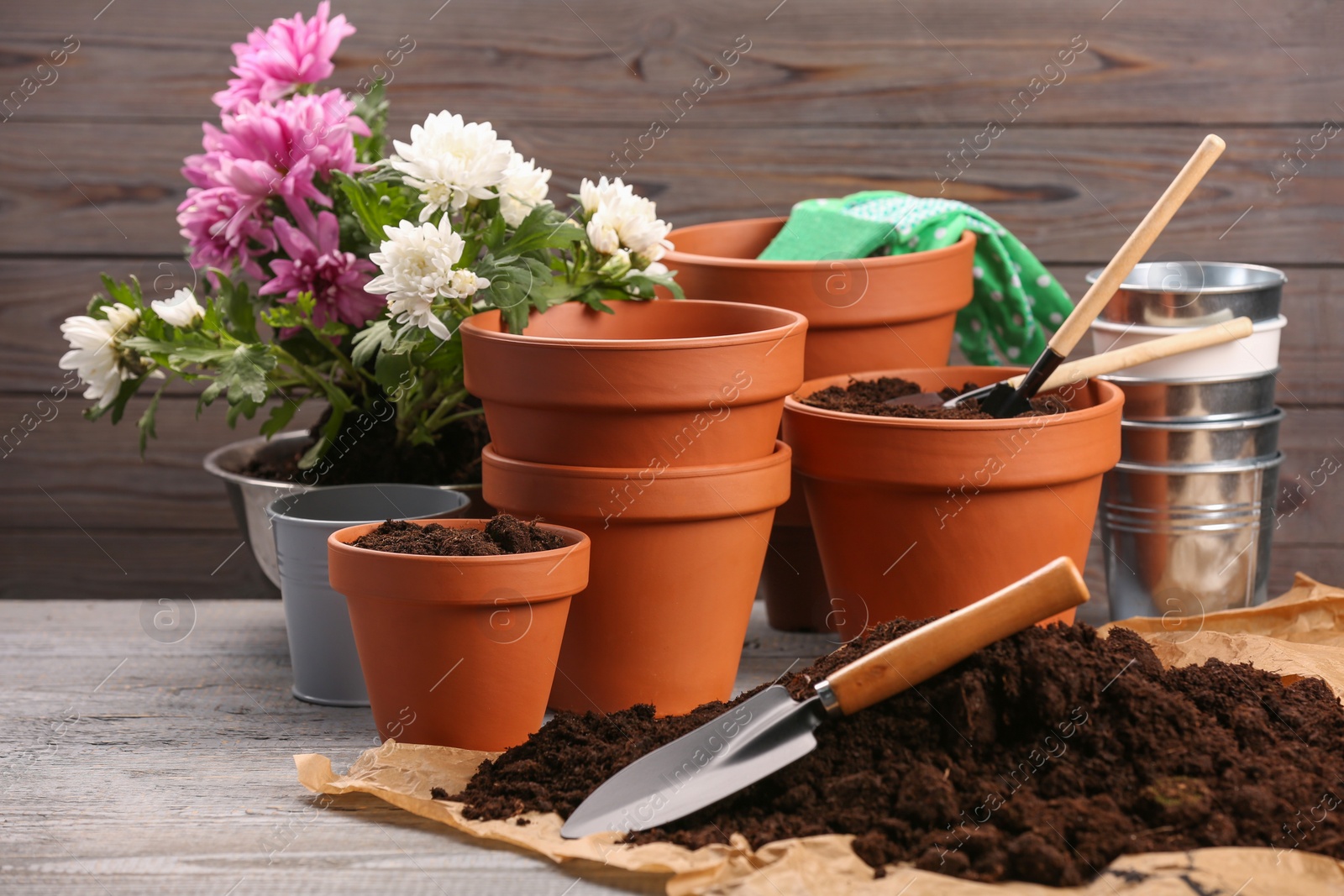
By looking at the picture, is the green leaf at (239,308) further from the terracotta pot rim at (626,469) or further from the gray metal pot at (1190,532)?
the gray metal pot at (1190,532)

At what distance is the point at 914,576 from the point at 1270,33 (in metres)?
0.88

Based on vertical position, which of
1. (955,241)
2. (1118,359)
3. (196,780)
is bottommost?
(196,780)

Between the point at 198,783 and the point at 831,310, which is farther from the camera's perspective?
the point at 831,310

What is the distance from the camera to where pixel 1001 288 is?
125 cm

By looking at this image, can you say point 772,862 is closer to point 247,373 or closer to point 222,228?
point 247,373

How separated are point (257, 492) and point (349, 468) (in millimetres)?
84

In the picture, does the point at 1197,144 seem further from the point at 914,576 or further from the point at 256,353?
the point at 256,353

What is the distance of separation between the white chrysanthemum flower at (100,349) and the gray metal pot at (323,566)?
0.60 feet

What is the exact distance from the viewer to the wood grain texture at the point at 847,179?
1453 millimetres

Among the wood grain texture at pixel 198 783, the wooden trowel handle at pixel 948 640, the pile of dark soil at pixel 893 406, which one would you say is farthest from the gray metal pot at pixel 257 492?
the wooden trowel handle at pixel 948 640

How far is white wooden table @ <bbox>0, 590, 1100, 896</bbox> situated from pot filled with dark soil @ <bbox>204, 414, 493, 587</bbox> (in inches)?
5.1

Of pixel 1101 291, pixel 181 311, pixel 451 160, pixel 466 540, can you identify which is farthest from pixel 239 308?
pixel 1101 291

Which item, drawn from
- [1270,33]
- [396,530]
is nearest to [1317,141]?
[1270,33]

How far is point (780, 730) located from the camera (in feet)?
2.47
